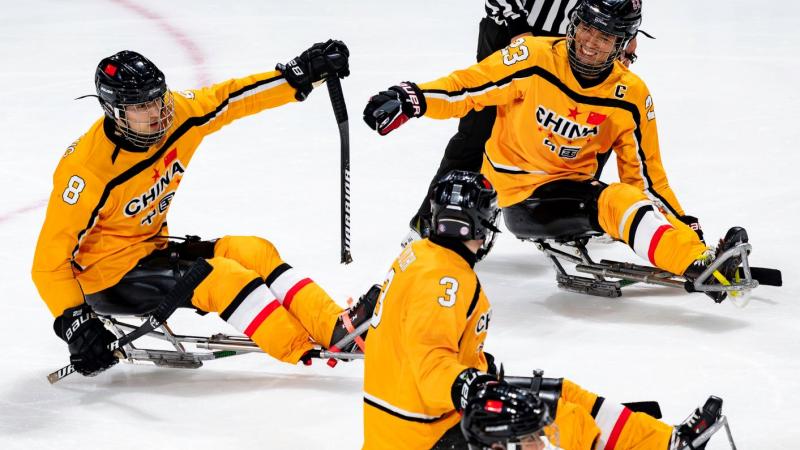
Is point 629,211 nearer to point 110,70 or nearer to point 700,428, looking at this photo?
point 700,428

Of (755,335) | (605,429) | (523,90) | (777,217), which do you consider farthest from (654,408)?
(777,217)

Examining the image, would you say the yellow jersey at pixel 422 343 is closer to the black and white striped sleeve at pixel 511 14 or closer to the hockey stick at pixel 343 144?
the hockey stick at pixel 343 144

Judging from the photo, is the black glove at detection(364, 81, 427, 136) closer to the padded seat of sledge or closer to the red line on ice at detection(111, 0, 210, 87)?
the padded seat of sledge

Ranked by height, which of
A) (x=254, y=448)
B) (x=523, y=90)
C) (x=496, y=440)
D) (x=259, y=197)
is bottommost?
(x=254, y=448)

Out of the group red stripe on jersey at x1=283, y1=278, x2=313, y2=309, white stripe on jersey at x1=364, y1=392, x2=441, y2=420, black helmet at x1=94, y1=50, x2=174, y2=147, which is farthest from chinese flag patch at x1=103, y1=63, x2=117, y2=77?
white stripe on jersey at x1=364, y1=392, x2=441, y2=420

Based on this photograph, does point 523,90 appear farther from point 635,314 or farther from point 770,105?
point 770,105

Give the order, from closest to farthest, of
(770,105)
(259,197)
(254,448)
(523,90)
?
1. (254,448)
2. (523,90)
3. (259,197)
4. (770,105)

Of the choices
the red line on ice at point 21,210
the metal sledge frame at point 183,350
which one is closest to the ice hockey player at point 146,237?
the metal sledge frame at point 183,350

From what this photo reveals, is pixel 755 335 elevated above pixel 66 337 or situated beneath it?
situated beneath

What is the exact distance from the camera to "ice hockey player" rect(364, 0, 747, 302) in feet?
15.2

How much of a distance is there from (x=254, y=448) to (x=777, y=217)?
9.32 feet

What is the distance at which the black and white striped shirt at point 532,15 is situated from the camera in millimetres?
5289

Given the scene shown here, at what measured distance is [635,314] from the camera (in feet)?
15.9

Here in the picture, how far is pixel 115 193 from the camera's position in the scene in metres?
4.23
